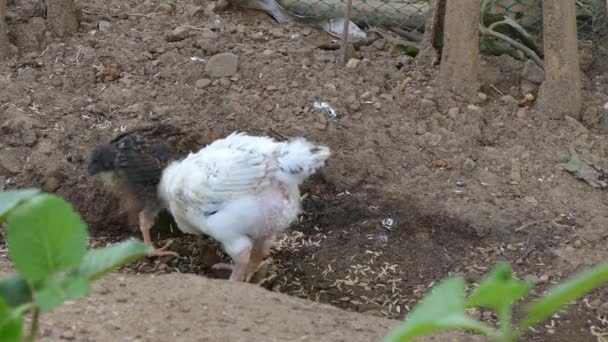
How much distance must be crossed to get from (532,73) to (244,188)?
2333 mm

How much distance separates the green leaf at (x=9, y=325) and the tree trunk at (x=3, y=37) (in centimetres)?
413

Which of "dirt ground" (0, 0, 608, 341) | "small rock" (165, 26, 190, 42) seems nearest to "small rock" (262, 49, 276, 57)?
"dirt ground" (0, 0, 608, 341)

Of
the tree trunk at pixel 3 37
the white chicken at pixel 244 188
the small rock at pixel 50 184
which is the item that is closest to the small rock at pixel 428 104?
the white chicken at pixel 244 188

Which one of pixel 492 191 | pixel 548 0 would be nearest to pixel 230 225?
pixel 492 191

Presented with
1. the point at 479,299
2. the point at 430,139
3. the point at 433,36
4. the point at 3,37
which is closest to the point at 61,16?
the point at 3,37

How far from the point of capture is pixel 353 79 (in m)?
5.04

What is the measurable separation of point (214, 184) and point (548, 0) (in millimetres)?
2286

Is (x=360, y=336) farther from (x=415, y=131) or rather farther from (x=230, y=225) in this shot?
(x=415, y=131)

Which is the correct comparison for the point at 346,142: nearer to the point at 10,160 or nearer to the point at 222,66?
the point at 222,66

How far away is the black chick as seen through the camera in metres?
4.07

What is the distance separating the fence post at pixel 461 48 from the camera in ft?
15.6

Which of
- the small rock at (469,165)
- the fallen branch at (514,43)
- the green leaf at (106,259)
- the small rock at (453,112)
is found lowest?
the small rock at (469,165)

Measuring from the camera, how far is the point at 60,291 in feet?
4.21

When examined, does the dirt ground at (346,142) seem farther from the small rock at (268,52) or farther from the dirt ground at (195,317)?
the dirt ground at (195,317)
